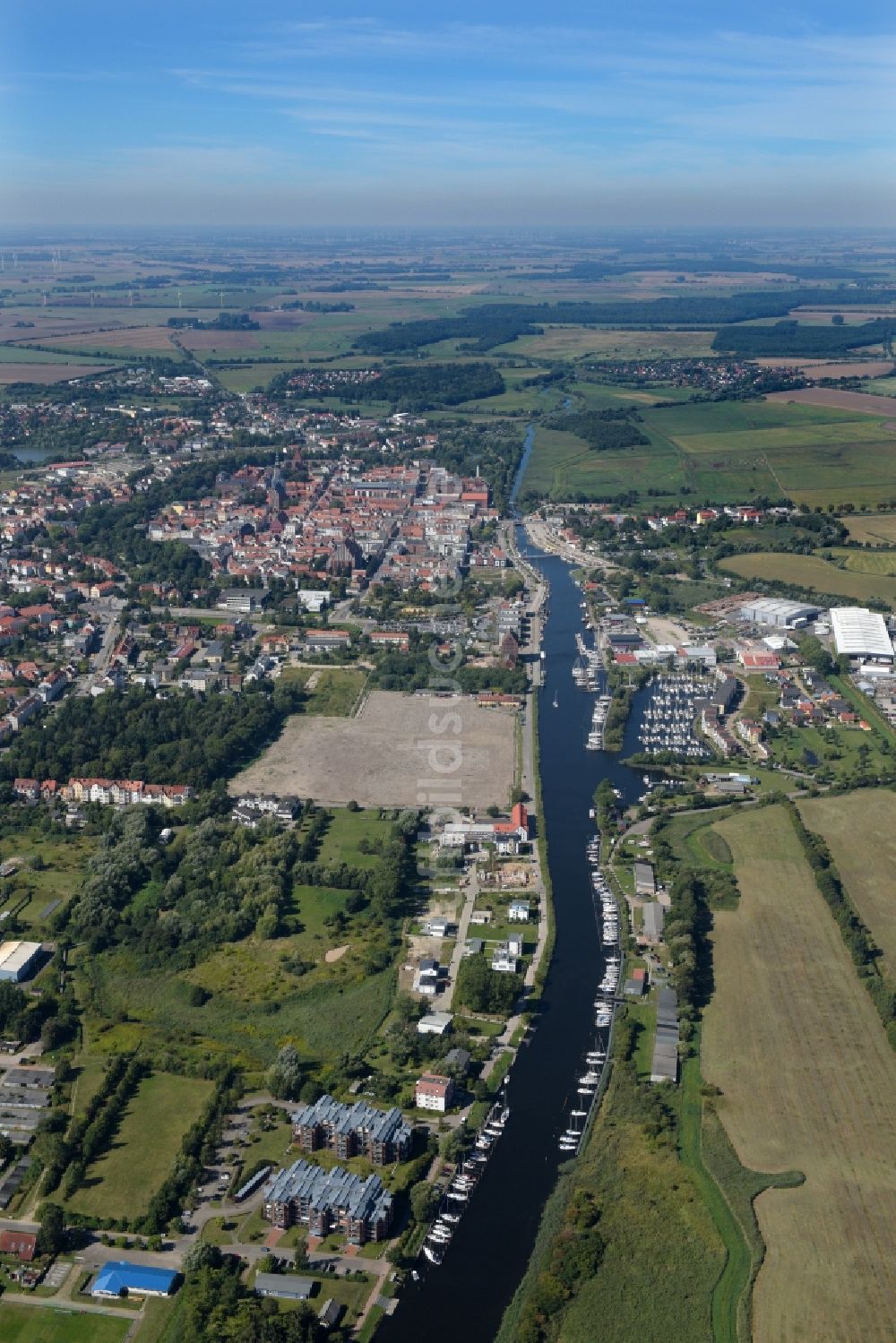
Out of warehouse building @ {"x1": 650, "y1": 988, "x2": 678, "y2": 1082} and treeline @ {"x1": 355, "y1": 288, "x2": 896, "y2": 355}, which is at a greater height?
treeline @ {"x1": 355, "y1": 288, "x2": 896, "y2": 355}

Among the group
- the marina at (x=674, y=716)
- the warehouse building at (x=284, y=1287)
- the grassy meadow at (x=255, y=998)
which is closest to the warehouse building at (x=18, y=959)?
the grassy meadow at (x=255, y=998)

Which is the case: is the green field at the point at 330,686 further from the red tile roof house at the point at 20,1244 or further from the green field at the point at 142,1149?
the red tile roof house at the point at 20,1244

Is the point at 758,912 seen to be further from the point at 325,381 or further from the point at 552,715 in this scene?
the point at 325,381

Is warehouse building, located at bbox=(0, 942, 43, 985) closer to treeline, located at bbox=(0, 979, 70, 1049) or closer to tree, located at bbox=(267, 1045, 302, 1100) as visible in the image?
treeline, located at bbox=(0, 979, 70, 1049)

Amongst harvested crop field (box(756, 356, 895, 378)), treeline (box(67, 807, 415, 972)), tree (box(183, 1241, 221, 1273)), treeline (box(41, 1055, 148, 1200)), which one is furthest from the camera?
harvested crop field (box(756, 356, 895, 378))

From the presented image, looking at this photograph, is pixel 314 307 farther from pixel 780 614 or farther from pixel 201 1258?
pixel 201 1258

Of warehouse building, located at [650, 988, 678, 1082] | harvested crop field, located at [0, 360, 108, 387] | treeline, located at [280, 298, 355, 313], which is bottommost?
warehouse building, located at [650, 988, 678, 1082]

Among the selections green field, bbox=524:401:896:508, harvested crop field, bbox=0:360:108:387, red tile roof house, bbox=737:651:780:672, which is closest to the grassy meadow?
red tile roof house, bbox=737:651:780:672
